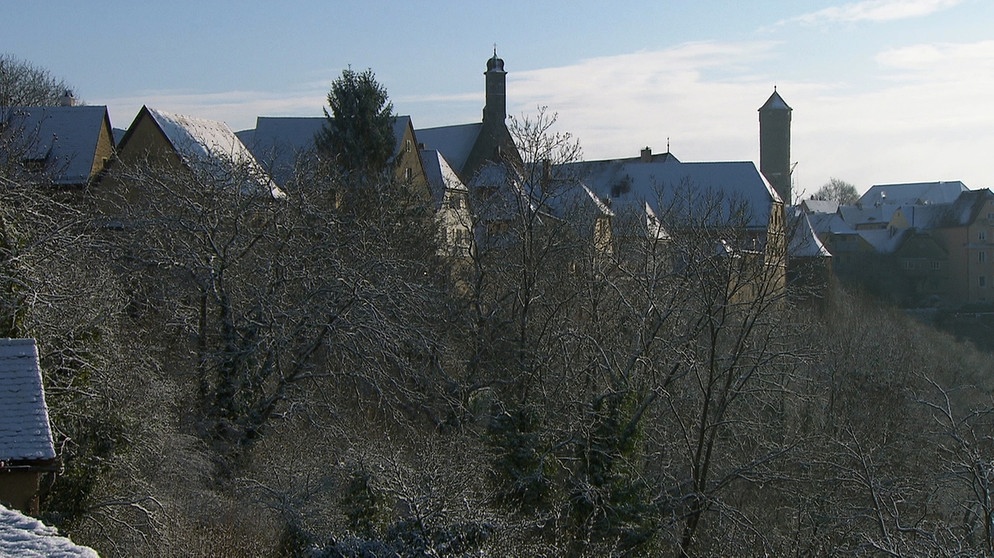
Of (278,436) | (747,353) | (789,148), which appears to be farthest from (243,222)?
(789,148)

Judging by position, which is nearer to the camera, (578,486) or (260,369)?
(578,486)

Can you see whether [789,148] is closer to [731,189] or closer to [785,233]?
[731,189]

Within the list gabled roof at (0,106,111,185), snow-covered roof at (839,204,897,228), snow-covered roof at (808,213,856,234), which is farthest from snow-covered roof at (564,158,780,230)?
snow-covered roof at (839,204,897,228)

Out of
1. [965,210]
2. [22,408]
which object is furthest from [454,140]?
[22,408]

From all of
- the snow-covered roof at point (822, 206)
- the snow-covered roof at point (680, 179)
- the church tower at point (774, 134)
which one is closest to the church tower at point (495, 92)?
the snow-covered roof at point (680, 179)

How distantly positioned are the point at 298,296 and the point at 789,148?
82.6 meters

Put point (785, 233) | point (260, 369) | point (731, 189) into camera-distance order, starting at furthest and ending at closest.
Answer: point (731, 189) < point (785, 233) < point (260, 369)

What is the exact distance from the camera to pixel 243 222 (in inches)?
798

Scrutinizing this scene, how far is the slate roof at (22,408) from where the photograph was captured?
980 cm

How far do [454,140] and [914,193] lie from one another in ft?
204

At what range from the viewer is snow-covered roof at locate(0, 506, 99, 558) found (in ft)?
21.8

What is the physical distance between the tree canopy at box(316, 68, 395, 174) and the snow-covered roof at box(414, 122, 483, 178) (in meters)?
21.4

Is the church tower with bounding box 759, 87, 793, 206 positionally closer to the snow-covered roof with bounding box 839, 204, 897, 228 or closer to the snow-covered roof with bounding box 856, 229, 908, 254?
the snow-covered roof with bounding box 839, 204, 897, 228

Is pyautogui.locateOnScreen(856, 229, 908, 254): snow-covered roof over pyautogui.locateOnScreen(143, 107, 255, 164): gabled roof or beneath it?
beneath
